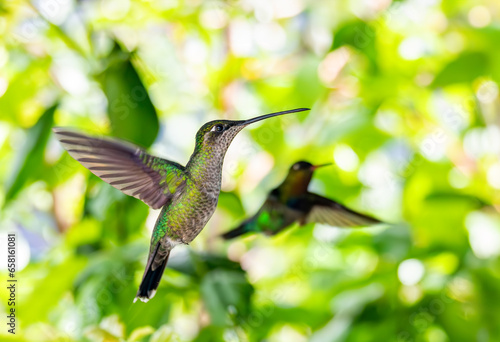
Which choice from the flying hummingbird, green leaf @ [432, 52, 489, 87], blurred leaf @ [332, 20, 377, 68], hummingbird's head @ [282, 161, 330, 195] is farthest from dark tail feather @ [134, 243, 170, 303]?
green leaf @ [432, 52, 489, 87]

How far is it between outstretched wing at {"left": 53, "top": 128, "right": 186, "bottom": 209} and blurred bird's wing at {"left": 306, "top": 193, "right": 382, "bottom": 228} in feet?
0.34

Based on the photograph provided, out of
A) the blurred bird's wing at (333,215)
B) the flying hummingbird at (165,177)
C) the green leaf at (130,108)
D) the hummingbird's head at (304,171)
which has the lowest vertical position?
the blurred bird's wing at (333,215)

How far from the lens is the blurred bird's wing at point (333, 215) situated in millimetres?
375

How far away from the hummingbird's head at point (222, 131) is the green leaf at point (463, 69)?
84 cm

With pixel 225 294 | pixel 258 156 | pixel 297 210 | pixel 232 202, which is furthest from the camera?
pixel 258 156

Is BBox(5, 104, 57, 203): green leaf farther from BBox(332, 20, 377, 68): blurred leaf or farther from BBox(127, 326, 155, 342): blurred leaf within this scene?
BBox(332, 20, 377, 68): blurred leaf

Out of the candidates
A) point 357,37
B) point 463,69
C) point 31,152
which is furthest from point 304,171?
point 463,69

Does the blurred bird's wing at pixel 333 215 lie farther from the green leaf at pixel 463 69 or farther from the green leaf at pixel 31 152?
the green leaf at pixel 463 69

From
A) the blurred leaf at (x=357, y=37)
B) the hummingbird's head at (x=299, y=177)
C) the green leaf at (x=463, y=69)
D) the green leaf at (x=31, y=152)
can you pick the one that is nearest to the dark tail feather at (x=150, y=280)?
the hummingbird's head at (x=299, y=177)

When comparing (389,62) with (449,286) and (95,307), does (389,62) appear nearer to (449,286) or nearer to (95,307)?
(449,286)

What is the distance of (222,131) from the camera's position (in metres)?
0.27

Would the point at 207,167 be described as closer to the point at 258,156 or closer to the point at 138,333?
the point at 138,333

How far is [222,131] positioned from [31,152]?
404mm

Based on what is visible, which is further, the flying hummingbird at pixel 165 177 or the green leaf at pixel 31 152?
the green leaf at pixel 31 152
